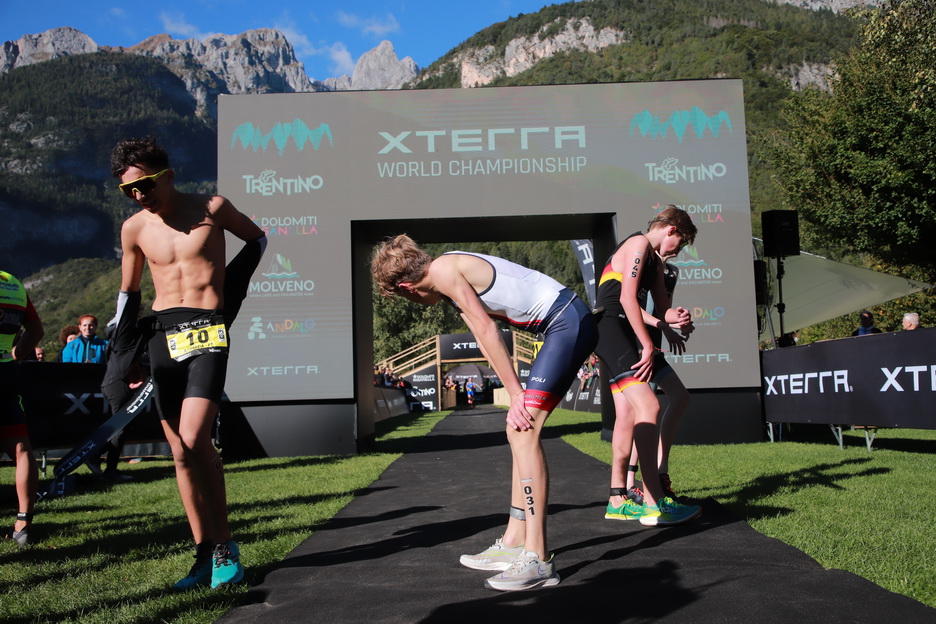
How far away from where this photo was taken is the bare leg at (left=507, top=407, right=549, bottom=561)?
3.05 metres

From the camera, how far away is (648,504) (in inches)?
172

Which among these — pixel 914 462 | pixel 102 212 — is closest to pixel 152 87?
pixel 102 212

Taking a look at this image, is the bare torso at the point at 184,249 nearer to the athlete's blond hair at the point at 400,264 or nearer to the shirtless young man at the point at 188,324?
the shirtless young man at the point at 188,324

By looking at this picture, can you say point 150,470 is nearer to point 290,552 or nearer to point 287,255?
point 287,255

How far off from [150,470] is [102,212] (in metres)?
159

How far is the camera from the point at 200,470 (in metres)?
3.18

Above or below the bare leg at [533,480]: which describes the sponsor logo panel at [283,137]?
above

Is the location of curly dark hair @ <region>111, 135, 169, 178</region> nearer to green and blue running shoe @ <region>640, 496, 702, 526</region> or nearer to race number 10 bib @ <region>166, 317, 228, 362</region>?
race number 10 bib @ <region>166, 317, 228, 362</region>

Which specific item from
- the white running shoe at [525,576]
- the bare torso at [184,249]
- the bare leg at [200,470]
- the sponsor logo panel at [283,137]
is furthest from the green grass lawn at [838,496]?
the sponsor logo panel at [283,137]

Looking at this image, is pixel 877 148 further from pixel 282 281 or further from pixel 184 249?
pixel 184 249

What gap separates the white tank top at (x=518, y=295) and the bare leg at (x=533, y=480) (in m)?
0.41

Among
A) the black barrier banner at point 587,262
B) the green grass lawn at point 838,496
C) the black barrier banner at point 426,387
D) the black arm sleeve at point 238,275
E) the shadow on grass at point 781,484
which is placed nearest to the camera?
the green grass lawn at point 838,496

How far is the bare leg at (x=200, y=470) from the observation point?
311cm

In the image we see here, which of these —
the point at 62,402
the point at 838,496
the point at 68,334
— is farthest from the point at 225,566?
the point at 68,334
